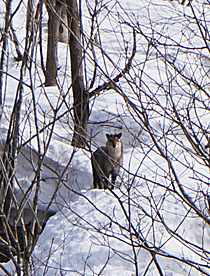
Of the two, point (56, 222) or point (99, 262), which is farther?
point (56, 222)

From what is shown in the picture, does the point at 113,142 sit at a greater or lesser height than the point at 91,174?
greater

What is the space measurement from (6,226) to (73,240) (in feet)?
10.7

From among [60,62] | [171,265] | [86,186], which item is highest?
[60,62]

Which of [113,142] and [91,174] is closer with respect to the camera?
[113,142]

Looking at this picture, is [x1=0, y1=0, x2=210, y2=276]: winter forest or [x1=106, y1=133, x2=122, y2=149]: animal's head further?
[x1=106, y1=133, x2=122, y2=149]: animal's head

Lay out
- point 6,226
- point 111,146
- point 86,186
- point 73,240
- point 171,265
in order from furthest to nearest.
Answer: point 86,186
point 111,146
point 73,240
point 171,265
point 6,226

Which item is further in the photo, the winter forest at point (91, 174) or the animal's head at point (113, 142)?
the animal's head at point (113, 142)

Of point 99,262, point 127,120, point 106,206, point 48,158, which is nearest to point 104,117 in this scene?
point 127,120

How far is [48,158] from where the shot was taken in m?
9.82

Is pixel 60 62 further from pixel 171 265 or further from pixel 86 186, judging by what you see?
pixel 171 265

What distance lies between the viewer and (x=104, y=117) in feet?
37.6

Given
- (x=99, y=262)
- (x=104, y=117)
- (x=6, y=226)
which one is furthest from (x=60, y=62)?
(x=6, y=226)

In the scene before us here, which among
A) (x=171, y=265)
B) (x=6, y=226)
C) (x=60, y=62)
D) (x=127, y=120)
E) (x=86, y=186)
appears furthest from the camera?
(x=60, y=62)

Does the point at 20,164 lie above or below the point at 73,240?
above
